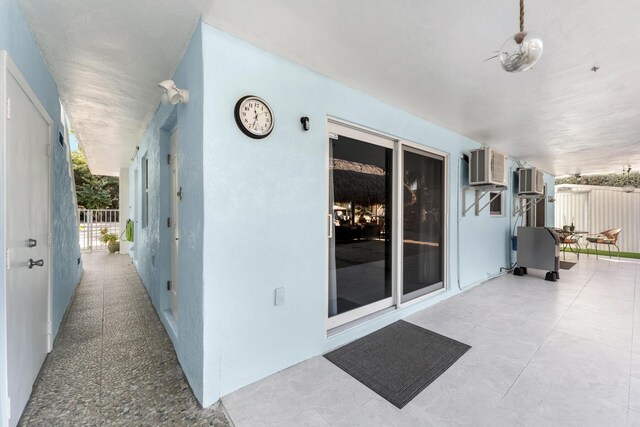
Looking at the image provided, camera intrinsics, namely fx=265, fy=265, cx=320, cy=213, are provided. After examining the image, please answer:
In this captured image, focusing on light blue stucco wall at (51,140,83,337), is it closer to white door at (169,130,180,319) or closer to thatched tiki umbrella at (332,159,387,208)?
white door at (169,130,180,319)

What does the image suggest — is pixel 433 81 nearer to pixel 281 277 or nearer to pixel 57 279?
pixel 281 277

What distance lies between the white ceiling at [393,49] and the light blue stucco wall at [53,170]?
0.12 m

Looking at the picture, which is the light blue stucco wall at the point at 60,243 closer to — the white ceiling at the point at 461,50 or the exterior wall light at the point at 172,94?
the exterior wall light at the point at 172,94

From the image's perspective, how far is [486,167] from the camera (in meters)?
4.14

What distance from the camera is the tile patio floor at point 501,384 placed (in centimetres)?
175

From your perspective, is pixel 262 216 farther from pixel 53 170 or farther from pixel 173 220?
pixel 53 170

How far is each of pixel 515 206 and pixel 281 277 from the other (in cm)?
652

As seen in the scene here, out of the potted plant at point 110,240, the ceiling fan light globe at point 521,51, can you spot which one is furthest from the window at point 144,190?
the ceiling fan light globe at point 521,51

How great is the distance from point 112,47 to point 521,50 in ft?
9.26

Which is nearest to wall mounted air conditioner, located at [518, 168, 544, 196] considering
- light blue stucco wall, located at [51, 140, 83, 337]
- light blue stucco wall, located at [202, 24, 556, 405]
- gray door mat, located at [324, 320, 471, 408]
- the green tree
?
gray door mat, located at [324, 320, 471, 408]

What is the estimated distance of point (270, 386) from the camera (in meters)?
2.03

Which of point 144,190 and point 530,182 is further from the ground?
point 530,182

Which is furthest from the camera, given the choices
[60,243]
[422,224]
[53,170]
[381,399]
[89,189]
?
[89,189]

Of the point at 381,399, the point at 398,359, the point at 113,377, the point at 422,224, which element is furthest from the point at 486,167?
the point at 113,377
